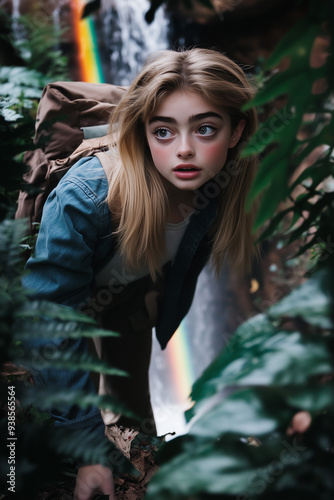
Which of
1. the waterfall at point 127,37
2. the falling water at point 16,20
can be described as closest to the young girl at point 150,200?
the falling water at point 16,20

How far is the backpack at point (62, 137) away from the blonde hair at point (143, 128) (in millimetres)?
148

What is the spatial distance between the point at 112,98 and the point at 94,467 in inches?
61.4

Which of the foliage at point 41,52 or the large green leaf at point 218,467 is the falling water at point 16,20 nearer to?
the foliage at point 41,52

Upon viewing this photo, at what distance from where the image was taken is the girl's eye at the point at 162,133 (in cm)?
164

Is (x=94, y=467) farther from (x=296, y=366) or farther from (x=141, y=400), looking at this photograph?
(x=141, y=400)

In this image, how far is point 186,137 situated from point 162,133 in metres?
0.10

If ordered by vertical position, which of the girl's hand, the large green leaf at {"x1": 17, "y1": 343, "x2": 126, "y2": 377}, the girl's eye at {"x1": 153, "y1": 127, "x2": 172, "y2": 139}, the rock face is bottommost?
the girl's hand

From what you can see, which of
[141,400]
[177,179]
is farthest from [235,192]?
[141,400]

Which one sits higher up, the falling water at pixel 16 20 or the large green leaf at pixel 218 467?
the falling water at pixel 16 20

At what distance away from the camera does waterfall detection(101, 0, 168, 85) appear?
5.58 metres

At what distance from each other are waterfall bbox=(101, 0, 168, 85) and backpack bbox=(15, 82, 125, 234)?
386cm

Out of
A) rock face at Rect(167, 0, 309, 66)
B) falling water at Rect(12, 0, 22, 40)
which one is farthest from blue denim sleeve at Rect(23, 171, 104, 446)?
rock face at Rect(167, 0, 309, 66)

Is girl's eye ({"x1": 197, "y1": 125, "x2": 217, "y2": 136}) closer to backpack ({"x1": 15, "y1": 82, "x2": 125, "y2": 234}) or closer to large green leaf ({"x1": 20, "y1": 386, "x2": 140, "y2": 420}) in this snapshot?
backpack ({"x1": 15, "y1": 82, "x2": 125, "y2": 234})

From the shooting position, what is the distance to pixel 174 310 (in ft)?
7.33
